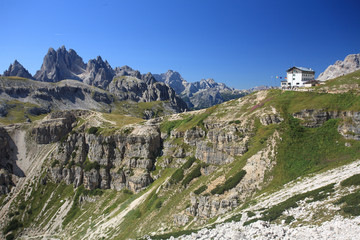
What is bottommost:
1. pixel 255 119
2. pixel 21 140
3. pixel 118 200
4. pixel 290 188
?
pixel 118 200

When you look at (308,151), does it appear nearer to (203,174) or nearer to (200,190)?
(200,190)

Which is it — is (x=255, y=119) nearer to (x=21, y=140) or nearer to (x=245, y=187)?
(x=245, y=187)

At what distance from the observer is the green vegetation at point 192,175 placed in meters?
68.8

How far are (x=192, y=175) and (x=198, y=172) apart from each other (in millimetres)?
2144

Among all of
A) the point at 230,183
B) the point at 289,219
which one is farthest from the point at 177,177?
the point at 289,219

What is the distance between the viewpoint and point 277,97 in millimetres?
77188

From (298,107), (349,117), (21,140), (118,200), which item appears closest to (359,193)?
(349,117)

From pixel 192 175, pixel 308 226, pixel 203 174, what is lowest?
pixel 308 226

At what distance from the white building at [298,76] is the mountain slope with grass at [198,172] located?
69.7 ft

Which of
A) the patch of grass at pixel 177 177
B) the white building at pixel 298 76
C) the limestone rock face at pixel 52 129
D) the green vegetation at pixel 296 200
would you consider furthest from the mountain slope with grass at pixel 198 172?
the white building at pixel 298 76

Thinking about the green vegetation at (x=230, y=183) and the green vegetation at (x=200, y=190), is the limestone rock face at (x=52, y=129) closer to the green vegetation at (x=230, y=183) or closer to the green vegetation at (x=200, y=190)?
the green vegetation at (x=200, y=190)

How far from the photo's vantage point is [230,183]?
2013 inches

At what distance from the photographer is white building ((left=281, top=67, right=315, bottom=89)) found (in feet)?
324

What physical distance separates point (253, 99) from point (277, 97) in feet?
43.3
